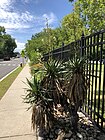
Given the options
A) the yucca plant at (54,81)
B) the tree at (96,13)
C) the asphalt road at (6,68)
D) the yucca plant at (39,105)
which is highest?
the tree at (96,13)

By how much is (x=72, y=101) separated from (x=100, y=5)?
5.23 m

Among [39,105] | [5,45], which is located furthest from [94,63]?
[5,45]

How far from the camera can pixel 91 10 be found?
384 inches

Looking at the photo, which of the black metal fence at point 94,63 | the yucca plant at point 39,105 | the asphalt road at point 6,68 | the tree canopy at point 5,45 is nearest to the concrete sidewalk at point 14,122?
the yucca plant at point 39,105

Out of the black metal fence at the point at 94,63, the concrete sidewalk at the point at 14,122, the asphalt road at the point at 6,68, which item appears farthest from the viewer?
the asphalt road at the point at 6,68

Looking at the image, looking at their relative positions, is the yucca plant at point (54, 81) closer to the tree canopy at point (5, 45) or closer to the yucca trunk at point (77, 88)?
the yucca trunk at point (77, 88)

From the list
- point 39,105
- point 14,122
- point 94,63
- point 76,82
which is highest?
point 94,63

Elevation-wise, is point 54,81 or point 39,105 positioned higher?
point 54,81

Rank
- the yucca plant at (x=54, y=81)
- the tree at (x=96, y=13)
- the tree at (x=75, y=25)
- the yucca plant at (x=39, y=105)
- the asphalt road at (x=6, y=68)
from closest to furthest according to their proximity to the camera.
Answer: the yucca plant at (x=39, y=105) < the yucca plant at (x=54, y=81) < the tree at (x=96, y=13) < the tree at (x=75, y=25) < the asphalt road at (x=6, y=68)

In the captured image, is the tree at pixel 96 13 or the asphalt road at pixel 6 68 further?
the asphalt road at pixel 6 68

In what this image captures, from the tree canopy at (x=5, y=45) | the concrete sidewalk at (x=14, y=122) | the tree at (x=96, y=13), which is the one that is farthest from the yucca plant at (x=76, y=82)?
the tree canopy at (x=5, y=45)

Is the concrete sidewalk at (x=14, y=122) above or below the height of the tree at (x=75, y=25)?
below

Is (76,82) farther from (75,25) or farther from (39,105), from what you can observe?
(75,25)

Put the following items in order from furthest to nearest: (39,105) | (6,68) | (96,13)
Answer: (6,68)
(96,13)
(39,105)
